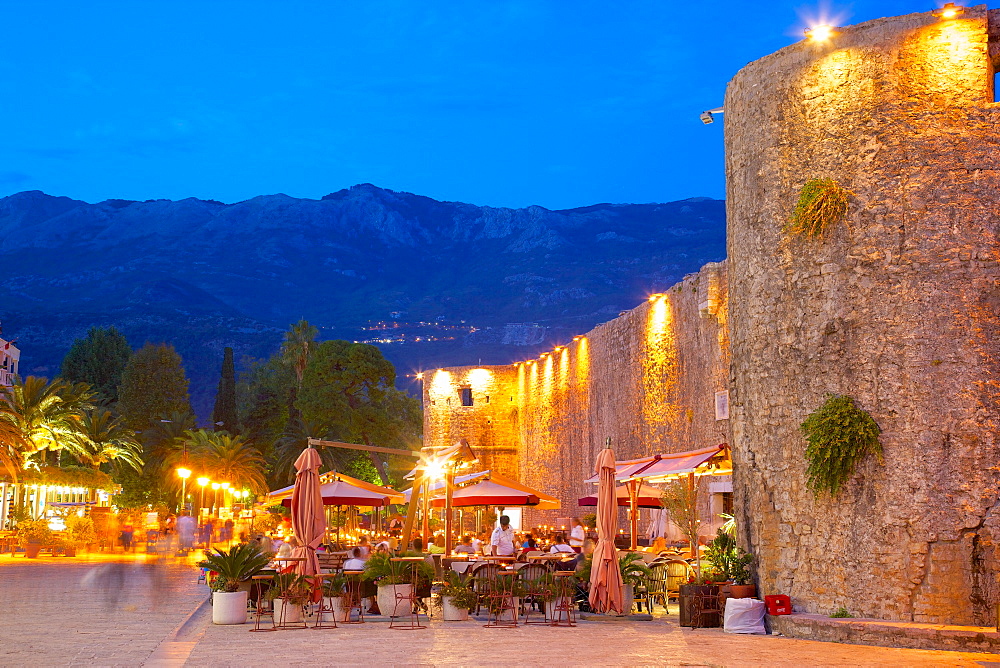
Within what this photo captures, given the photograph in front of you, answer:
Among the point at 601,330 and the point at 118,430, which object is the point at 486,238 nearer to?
the point at 118,430

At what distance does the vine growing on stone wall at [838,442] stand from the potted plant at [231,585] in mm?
6284

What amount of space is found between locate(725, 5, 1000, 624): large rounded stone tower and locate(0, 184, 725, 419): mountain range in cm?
8526

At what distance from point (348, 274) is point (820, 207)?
16002cm

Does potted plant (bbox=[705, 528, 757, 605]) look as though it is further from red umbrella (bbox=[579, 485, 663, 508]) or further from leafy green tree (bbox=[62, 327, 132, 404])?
leafy green tree (bbox=[62, 327, 132, 404])

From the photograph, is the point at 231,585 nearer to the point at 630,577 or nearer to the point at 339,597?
the point at 339,597

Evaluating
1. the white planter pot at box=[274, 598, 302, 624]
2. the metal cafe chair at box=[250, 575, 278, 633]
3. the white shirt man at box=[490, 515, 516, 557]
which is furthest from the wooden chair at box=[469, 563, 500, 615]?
the white shirt man at box=[490, 515, 516, 557]

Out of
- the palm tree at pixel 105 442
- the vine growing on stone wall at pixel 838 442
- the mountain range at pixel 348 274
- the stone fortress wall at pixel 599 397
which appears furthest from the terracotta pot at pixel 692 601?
the mountain range at pixel 348 274

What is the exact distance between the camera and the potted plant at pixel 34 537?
25.9 meters

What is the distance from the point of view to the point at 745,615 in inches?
420

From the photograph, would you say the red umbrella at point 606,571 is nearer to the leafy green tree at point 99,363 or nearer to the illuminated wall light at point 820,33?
the illuminated wall light at point 820,33

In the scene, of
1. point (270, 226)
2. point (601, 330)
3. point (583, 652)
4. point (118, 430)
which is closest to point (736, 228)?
point (583, 652)

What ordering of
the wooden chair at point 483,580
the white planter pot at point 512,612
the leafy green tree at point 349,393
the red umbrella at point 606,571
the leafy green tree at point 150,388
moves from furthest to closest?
1. the leafy green tree at point 150,388
2. the leafy green tree at point 349,393
3. the red umbrella at point 606,571
4. the wooden chair at point 483,580
5. the white planter pot at point 512,612

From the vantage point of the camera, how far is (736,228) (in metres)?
12.0

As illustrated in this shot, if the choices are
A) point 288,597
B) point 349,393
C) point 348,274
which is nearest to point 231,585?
point 288,597
